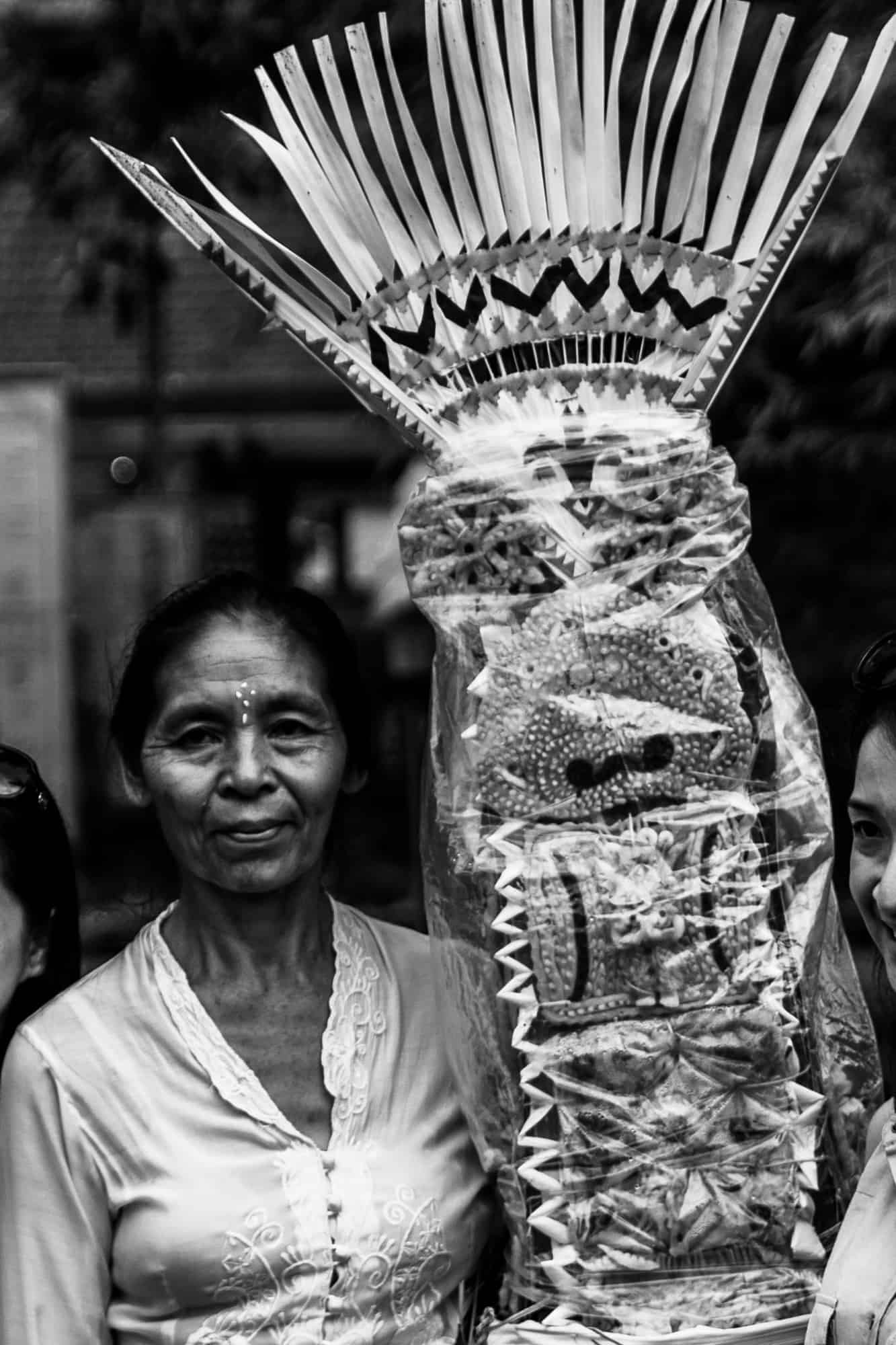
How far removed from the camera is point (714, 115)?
6.15 ft

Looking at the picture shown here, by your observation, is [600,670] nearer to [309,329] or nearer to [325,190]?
[309,329]

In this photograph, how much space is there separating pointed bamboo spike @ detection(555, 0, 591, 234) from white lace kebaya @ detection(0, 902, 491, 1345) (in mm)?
934

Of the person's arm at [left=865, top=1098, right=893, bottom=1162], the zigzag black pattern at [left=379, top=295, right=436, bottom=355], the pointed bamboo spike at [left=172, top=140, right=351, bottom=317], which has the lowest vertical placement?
the person's arm at [left=865, top=1098, right=893, bottom=1162]

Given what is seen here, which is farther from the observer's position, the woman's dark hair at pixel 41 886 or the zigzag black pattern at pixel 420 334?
the woman's dark hair at pixel 41 886

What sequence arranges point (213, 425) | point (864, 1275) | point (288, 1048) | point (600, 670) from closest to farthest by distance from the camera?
point (864, 1275) < point (600, 670) < point (288, 1048) < point (213, 425)

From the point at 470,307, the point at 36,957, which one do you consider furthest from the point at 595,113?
the point at 36,957

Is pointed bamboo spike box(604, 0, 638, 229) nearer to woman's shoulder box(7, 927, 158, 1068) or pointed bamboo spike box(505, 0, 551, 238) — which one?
pointed bamboo spike box(505, 0, 551, 238)

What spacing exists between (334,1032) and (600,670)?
54 centimetres

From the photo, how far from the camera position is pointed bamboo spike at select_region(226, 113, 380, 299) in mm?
1893

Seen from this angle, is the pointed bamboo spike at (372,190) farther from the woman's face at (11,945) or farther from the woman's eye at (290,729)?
the woman's face at (11,945)

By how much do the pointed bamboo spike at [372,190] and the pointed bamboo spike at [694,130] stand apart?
26cm

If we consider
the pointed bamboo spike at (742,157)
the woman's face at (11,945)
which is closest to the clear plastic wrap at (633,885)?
the pointed bamboo spike at (742,157)

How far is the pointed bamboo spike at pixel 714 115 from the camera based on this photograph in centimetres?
186

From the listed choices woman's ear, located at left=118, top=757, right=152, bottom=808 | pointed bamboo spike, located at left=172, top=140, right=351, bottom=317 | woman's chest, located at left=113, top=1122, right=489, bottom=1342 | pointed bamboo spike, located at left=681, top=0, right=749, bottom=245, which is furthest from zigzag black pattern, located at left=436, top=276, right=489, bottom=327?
woman's chest, located at left=113, top=1122, right=489, bottom=1342
